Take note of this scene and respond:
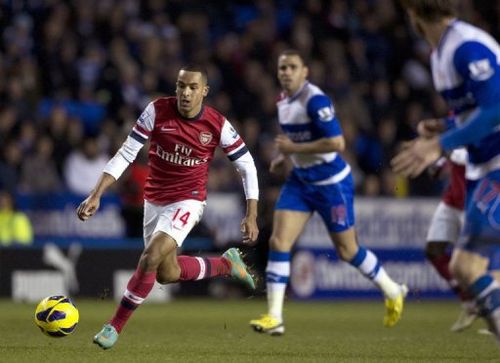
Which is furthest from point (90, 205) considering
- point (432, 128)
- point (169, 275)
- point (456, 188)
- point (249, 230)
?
point (456, 188)

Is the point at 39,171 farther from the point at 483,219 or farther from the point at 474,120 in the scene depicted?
the point at 474,120

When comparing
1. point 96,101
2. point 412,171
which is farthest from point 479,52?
point 96,101

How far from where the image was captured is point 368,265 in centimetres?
1109

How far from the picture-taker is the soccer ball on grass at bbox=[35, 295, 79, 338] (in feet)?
28.8

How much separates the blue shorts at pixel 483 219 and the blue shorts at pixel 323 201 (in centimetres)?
416

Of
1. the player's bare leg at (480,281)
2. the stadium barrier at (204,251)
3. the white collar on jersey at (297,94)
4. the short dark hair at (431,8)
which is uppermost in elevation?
the short dark hair at (431,8)

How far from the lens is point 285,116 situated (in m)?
11.0

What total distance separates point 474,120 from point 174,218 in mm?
3162

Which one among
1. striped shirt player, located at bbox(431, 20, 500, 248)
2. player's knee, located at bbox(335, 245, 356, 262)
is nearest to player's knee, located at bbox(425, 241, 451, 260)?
player's knee, located at bbox(335, 245, 356, 262)

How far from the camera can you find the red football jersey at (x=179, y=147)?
9172mm

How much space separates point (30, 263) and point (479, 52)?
402 inches

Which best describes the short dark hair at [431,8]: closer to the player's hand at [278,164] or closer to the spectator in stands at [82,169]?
the player's hand at [278,164]

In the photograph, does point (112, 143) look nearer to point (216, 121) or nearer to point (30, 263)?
point (30, 263)

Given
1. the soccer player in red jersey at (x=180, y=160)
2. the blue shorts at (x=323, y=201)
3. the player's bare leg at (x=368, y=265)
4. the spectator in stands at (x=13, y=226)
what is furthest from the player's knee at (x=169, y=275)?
the spectator in stands at (x=13, y=226)
